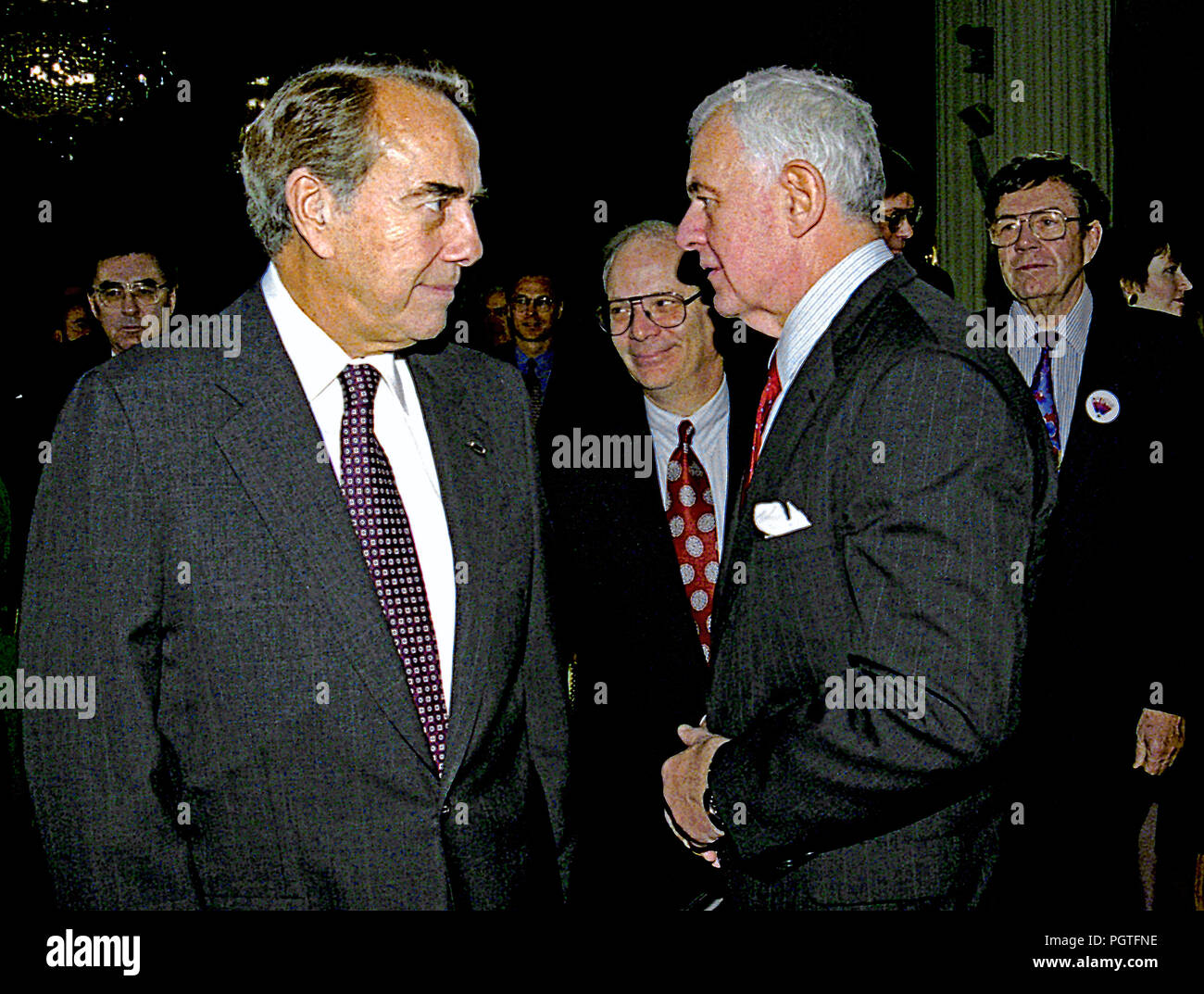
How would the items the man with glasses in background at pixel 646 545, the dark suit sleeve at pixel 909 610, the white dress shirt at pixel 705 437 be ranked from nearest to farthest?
the dark suit sleeve at pixel 909 610
the man with glasses in background at pixel 646 545
the white dress shirt at pixel 705 437

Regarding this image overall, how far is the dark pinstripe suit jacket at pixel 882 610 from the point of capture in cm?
134

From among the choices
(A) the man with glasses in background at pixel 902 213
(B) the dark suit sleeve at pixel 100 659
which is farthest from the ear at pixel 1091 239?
(B) the dark suit sleeve at pixel 100 659

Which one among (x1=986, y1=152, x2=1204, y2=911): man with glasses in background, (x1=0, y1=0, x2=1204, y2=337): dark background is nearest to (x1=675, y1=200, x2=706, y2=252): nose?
(x1=986, y1=152, x2=1204, y2=911): man with glasses in background

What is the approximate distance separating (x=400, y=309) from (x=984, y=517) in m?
0.84

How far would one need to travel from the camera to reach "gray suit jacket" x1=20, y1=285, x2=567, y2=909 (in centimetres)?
136

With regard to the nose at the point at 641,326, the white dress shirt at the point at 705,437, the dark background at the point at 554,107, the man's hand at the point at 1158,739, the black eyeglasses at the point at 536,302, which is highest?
the dark background at the point at 554,107

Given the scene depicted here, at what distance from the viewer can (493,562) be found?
1.62 metres

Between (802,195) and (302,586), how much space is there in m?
0.92

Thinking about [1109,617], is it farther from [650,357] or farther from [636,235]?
[636,235]

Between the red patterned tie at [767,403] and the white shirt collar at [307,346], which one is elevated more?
the white shirt collar at [307,346]

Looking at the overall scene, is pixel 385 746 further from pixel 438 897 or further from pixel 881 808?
pixel 881 808

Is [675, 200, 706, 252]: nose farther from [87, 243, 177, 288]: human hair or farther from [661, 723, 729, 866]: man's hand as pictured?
[87, 243, 177, 288]: human hair

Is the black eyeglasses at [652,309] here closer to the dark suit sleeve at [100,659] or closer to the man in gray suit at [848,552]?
the man in gray suit at [848,552]
